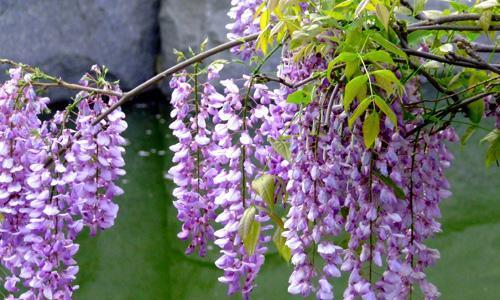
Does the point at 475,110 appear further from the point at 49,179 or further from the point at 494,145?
the point at 49,179

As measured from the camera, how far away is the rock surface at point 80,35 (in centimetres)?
484

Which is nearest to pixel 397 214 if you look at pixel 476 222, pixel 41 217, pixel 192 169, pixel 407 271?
pixel 407 271

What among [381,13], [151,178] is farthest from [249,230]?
[151,178]

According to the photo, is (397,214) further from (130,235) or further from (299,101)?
(130,235)

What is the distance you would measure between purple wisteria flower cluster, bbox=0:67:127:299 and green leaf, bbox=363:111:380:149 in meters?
0.29

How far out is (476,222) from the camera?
3.14 meters

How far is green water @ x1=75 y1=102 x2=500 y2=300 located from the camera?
269cm

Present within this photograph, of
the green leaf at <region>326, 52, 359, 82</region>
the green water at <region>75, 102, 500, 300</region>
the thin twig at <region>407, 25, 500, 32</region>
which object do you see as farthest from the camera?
the green water at <region>75, 102, 500, 300</region>

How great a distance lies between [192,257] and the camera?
3.01m

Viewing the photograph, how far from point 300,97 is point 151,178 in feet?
10.1

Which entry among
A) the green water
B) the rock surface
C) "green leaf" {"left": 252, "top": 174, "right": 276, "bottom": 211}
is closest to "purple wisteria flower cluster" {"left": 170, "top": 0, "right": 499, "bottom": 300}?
"green leaf" {"left": 252, "top": 174, "right": 276, "bottom": 211}

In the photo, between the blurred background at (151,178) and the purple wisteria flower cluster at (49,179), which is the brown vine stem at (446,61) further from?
the blurred background at (151,178)

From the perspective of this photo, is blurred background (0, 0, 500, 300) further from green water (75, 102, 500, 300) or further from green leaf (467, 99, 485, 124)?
green leaf (467, 99, 485, 124)

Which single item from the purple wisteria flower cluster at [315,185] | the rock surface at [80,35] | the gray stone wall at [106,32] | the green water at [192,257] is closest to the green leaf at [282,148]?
the purple wisteria flower cluster at [315,185]
